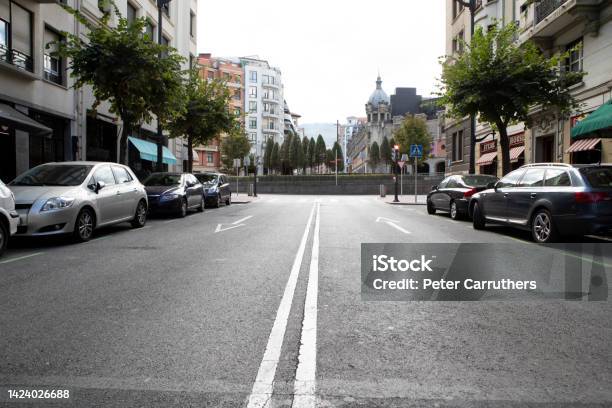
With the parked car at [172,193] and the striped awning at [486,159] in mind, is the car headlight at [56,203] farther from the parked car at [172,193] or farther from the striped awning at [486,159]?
the striped awning at [486,159]

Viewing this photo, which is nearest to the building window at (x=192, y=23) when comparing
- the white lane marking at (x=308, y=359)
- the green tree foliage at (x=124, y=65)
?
the green tree foliage at (x=124, y=65)

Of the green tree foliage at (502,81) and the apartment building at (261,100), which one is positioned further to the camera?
the apartment building at (261,100)

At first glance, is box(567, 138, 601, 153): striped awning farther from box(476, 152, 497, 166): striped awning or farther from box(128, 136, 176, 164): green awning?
box(128, 136, 176, 164): green awning

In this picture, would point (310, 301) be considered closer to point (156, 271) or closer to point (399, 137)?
point (156, 271)

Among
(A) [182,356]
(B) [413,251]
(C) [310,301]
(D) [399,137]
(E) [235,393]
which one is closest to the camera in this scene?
(E) [235,393]

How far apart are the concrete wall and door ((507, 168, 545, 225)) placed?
38.3 metres

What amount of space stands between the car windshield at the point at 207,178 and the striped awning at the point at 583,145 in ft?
48.6

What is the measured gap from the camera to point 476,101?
1636cm

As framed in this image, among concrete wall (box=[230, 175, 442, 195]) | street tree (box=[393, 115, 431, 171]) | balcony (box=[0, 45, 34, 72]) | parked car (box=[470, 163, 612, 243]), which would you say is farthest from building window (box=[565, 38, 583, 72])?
street tree (box=[393, 115, 431, 171])

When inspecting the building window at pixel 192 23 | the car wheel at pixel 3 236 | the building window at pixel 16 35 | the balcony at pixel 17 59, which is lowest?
the car wheel at pixel 3 236

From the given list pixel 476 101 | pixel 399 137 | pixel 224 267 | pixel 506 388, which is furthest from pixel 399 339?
pixel 399 137

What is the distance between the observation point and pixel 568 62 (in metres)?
20.3

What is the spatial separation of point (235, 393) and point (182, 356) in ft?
2.36

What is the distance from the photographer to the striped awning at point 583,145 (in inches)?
687
